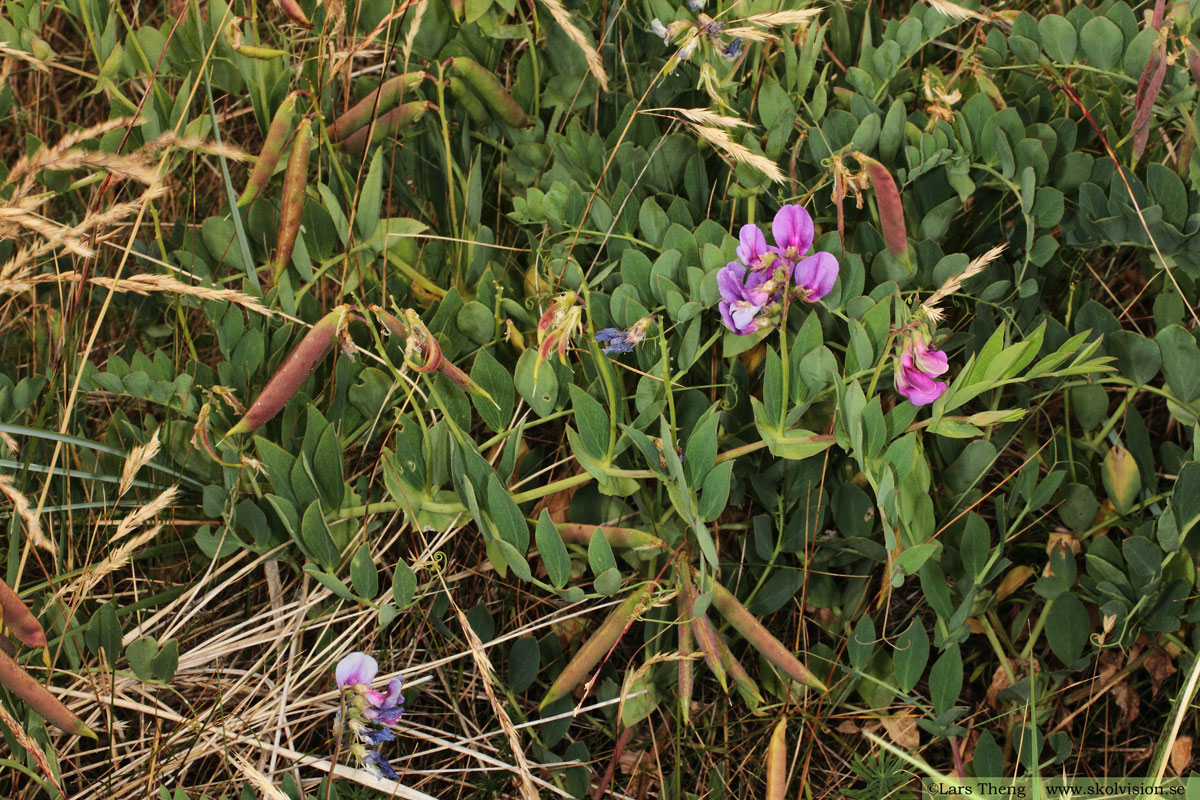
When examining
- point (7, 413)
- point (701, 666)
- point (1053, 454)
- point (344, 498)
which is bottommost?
point (701, 666)

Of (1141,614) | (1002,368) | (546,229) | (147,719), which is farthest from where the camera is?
(546,229)

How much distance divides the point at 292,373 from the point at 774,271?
0.58 meters

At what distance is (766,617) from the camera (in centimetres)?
133

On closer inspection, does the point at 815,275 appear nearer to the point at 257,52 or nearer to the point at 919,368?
the point at 919,368

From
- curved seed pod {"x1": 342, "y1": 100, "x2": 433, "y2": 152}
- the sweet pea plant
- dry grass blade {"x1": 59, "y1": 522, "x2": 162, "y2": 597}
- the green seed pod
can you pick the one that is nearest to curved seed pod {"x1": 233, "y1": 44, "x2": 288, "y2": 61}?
the sweet pea plant

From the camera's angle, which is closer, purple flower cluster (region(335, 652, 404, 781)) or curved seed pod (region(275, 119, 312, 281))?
purple flower cluster (region(335, 652, 404, 781))

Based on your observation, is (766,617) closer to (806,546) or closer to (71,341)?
(806,546)

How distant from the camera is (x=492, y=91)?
144 cm

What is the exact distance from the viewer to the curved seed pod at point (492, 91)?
1390 mm

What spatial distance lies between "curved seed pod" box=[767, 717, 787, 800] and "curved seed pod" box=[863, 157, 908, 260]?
624 mm

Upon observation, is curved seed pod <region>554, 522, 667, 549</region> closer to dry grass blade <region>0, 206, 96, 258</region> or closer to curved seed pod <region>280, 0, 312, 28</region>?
dry grass blade <region>0, 206, 96, 258</region>

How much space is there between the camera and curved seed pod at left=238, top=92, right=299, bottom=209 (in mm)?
1320

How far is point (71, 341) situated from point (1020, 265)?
1.34 metres

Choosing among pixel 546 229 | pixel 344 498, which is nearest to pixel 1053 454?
pixel 546 229
